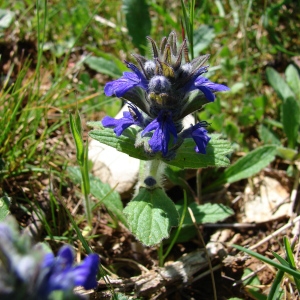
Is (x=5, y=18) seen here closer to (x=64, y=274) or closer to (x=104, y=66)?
(x=104, y=66)

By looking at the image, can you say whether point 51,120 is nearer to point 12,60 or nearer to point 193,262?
point 12,60

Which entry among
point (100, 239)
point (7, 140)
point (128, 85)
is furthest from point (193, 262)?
Result: point (7, 140)

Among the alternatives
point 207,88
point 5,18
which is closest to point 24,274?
point 207,88

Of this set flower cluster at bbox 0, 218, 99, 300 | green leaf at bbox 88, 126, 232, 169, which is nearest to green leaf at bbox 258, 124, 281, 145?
green leaf at bbox 88, 126, 232, 169

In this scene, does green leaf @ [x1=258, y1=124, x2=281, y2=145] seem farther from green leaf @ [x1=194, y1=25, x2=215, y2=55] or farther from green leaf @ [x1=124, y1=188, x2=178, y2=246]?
green leaf @ [x1=124, y1=188, x2=178, y2=246]

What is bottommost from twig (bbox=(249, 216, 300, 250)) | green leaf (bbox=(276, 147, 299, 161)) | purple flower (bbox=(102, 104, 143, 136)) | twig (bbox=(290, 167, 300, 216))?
twig (bbox=(249, 216, 300, 250))

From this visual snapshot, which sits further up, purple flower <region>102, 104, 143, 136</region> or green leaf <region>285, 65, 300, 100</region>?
green leaf <region>285, 65, 300, 100</region>
